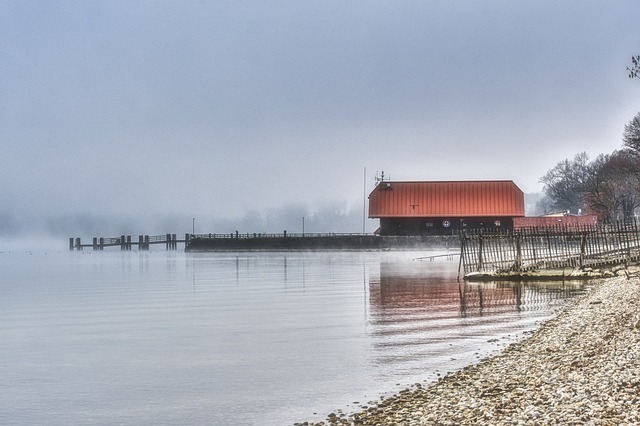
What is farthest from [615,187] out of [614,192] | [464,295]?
[464,295]

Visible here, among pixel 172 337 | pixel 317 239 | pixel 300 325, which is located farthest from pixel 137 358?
pixel 317 239

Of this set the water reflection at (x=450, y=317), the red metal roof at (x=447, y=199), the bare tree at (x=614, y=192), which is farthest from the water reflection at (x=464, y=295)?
the bare tree at (x=614, y=192)

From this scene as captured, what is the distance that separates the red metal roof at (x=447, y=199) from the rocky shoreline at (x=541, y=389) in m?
85.9

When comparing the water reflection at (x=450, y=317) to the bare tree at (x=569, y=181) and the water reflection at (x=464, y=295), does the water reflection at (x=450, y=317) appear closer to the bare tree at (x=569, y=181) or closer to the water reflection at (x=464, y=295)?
the water reflection at (x=464, y=295)

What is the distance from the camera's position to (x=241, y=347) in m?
20.1

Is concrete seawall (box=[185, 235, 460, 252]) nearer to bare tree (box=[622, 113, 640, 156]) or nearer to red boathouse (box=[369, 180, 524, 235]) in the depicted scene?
red boathouse (box=[369, 180, 524, 235])

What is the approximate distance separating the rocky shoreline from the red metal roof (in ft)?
282

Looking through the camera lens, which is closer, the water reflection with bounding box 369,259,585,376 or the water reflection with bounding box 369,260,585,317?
the water reflection with bounding box 369,259,585,376

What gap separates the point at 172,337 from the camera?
22.3 m

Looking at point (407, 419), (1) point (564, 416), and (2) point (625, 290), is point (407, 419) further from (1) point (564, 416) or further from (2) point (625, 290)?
(2) point (625, 290)

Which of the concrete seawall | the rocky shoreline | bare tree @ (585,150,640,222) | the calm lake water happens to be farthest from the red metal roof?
the rocky shoreline

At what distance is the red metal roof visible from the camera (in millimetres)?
102375

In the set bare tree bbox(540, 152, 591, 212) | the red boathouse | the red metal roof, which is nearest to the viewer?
the red boathouse

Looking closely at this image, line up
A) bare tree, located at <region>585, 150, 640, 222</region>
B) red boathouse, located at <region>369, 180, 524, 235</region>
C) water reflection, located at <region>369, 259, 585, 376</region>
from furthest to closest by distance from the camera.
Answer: bare tree, located at <region>585, 150, 640, 222</region> < red boathouse, located at <region>369, 180, 524, 235</region> < water reflection, located at <region>369, 259, 585, 376</region>
